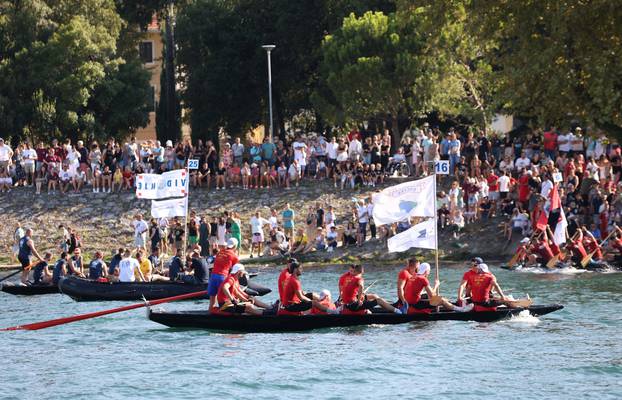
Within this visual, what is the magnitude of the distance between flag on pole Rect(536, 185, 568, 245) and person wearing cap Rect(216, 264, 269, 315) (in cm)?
1282

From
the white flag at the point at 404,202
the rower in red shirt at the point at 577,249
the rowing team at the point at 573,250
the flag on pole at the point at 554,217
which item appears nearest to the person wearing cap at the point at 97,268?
the white flag at the point at 404,202

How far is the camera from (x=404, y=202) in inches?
1117

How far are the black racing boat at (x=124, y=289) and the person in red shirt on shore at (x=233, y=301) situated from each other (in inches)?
196

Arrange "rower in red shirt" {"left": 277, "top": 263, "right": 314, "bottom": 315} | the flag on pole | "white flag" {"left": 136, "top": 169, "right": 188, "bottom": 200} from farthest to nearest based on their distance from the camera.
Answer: the flag on pole → "white flag" {"left": 136, "top": 169, "right": 188, "bottom": 200} → "rower in red shirt" {"left": 277, "top": 263, "right": 314, "bottom": 315}

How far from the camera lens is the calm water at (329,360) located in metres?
23.4

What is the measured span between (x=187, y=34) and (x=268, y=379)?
41.2 metres

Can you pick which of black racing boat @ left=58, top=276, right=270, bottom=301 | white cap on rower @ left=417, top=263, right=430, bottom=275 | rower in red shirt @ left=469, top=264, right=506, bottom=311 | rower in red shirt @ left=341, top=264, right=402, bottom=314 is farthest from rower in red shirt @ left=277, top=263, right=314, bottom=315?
black racing boat @ left=58, top=276, right=270, bottom=301

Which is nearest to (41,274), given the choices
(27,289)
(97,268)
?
(27,289)

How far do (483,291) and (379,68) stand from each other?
24.5m

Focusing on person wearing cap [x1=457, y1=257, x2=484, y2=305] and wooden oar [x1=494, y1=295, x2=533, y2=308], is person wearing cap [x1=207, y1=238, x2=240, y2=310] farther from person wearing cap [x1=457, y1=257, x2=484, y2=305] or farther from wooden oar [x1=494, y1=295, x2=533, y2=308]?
wooden oar [x1=494, y1=295, x2=533, y2=308]

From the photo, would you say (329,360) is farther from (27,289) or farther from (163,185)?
(27,289)

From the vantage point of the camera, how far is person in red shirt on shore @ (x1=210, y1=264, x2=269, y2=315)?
28609mm

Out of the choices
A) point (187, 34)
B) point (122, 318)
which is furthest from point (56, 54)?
point (122, 318)

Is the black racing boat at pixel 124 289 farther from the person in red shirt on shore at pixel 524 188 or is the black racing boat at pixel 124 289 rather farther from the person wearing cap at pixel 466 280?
the person in red shirt on shore at pixel 524 188
